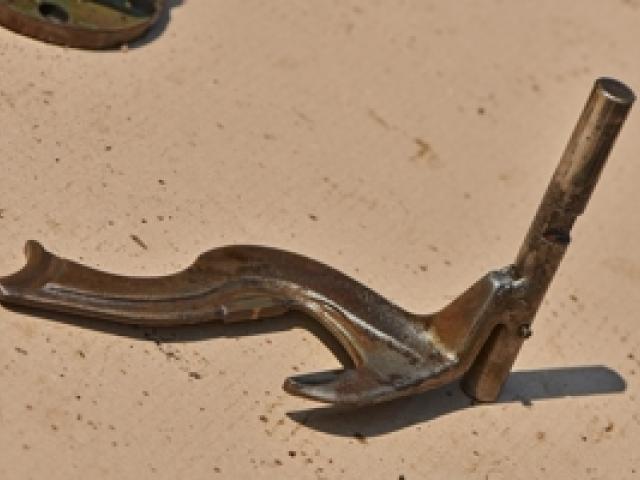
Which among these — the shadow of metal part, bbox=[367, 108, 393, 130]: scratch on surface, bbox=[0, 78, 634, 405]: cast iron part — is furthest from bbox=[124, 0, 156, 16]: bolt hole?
the shadow of metal part

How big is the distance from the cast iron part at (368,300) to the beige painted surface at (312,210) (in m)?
0.03

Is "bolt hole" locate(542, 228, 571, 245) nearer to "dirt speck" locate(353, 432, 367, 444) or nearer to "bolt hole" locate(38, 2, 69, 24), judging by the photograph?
"dirt speck" locate(353, 432, 367, 444)

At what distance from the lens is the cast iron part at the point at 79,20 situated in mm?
1627

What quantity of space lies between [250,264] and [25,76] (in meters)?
0.33

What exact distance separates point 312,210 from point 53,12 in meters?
0.34

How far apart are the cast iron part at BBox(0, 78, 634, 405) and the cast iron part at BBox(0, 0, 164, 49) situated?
1.03 feet

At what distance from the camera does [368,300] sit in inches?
56.9

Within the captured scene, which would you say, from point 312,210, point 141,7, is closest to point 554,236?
point 312,210

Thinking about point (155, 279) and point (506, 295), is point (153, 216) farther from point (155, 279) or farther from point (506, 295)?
point (506, 295)

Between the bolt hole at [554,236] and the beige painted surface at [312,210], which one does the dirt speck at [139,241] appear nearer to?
the beige painted surface at [312,210]

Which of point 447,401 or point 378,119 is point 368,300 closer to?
point 447,401

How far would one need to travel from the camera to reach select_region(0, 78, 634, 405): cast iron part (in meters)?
1.36

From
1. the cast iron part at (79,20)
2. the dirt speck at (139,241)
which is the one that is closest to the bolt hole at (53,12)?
the cast iron part at (79,20)

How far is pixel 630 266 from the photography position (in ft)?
5.42
